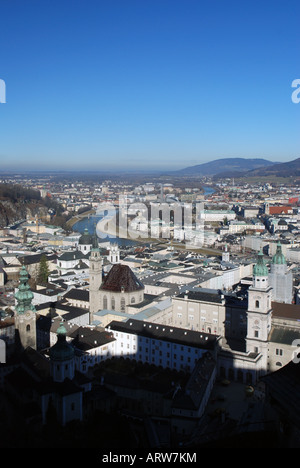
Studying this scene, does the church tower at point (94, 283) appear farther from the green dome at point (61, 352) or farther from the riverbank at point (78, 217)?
the riverbank at point (78, 217)

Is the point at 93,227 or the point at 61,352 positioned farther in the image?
the point at 93,227

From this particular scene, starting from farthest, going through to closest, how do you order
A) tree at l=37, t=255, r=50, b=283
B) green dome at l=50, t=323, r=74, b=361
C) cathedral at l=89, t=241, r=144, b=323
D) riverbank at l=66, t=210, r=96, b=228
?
riverbank at l=66, t=210, r=96, b=228 < tree at l=37, t=255, r=50, b=283 < cathedral at l=89, t=241, r=144, b=323 < green dome at l=50, t=323, r=74, b=361

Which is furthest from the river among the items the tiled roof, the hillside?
the tiled roof

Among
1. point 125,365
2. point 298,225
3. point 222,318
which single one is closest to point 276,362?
point 222,318

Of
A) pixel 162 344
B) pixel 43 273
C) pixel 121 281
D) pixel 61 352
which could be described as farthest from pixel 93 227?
pixel 61 352

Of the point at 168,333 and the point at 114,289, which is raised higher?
the point at 114,289

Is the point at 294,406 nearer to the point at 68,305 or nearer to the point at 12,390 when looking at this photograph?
the point at 12,390

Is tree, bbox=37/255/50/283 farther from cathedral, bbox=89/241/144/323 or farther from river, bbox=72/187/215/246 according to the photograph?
river, bbox=72/187/215/246

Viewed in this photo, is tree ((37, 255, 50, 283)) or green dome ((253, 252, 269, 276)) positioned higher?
green dome ((253, 252, 269, 276))

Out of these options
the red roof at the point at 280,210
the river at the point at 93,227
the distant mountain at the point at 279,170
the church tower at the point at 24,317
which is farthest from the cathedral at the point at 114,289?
the distant mountain at the point at 279,170

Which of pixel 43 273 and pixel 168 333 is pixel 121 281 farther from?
pixel 43 273
